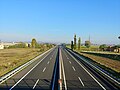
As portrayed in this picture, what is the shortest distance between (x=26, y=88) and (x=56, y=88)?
2.29m

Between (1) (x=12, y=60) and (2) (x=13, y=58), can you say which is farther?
(2) (x=13, y=58)

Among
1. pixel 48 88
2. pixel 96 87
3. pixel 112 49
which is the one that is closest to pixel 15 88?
pixel 48 88

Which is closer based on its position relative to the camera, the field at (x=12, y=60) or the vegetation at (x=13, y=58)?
the field at (x=12, y=60)

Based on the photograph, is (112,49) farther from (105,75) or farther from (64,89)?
(64,89)

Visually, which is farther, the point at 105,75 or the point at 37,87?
the point at 105,75

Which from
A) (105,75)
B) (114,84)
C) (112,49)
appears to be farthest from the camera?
(112,49)

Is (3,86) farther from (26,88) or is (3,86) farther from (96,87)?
(96,87)

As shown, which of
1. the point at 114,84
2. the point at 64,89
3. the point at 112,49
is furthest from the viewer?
the point at 112,49

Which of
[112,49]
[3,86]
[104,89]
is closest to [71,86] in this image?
[104,89]

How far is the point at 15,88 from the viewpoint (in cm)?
1559

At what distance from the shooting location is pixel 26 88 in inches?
616

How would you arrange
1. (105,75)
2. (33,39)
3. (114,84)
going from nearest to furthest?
(114,84)
(105,75)
(33,39)

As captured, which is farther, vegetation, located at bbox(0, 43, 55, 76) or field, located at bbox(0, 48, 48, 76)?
vegetation, located at bbox(0, 43, 55, 76)

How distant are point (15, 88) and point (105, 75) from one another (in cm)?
1079
